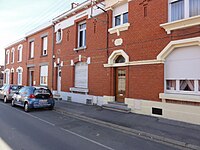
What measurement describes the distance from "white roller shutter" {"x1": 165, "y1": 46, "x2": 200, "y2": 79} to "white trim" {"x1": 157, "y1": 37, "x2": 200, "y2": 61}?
0.65ft

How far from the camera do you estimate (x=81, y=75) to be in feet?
49.0

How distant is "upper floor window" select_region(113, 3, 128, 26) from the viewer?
1179 cm

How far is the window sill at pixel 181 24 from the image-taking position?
26.3ft

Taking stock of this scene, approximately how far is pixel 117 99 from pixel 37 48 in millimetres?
13760

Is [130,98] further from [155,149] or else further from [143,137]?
[155,149]

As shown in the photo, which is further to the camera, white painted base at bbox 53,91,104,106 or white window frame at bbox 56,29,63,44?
white window frame at bbox 56,29,63,44

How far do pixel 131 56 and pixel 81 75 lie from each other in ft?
17.7

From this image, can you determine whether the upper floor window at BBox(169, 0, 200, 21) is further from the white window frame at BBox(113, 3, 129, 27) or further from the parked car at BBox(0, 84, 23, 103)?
the parked car at BBox(0, 84, 23, 103)

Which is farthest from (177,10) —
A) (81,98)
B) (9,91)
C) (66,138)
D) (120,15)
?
(9,91)

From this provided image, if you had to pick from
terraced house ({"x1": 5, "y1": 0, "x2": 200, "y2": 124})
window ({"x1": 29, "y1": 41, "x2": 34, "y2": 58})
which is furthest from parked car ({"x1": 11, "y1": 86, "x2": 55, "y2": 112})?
window ({"x1": 29, "y1": 41, "x2": 34, "y2": 58})

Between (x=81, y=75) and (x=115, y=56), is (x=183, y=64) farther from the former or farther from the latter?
(x=81, y=75)

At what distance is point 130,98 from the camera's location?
10.8 m

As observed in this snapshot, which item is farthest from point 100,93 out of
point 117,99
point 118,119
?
point 118,119

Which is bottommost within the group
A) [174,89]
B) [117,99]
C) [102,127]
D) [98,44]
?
[102,127]
